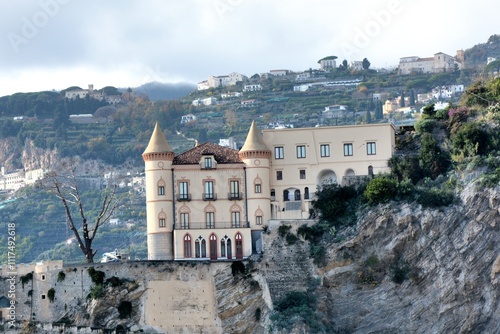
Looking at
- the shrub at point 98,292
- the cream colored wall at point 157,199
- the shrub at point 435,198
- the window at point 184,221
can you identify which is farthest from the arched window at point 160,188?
the shrub at point 435,198

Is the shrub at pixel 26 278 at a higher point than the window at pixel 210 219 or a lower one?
lower

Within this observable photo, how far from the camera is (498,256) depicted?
76.0 meters

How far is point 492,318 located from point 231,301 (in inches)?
533

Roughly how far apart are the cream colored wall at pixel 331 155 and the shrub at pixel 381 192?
3.49 meters

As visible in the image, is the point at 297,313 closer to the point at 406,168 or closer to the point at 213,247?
the point at 213,247

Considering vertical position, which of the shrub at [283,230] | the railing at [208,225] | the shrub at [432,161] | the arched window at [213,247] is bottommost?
the arched window at [213,247]

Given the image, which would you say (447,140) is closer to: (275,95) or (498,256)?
(498,256)

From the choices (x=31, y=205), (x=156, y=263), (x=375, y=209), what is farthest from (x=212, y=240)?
(x=31, y=205)

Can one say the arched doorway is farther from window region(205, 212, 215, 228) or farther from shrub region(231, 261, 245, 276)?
shrub region(231, 261, 245, 276)

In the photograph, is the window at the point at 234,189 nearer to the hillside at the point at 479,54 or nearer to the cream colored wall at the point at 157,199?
the cream colored wall at the point at 157,199

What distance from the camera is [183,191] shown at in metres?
81.0

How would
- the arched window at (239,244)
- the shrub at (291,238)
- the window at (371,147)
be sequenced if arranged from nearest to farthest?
1. the shrub at (291,238)
2. the arched window at (239,244)
3. the window at (371,147)

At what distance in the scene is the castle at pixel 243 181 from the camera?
263ft

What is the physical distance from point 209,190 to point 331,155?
7.17m
